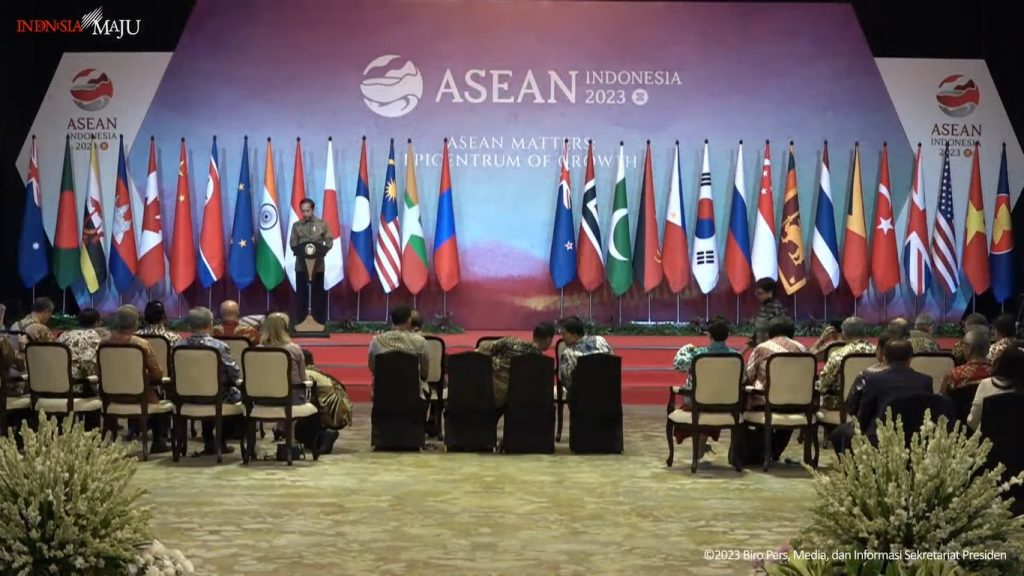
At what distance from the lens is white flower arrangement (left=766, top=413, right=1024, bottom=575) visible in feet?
12.3

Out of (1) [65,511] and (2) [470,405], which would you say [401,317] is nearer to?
(2) [470,405]

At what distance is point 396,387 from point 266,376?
3.54ft

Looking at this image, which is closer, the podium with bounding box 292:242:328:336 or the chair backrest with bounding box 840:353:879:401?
the chair backrest with bounding box 840:353:879:401

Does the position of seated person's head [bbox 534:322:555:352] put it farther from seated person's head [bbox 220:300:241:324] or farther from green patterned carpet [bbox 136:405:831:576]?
seated person's head [bbox 220:300:241:324]

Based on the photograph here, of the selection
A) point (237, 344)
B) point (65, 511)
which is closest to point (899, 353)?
point (65, 511)

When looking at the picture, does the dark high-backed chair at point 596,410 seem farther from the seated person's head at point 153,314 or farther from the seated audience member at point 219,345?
the seated person's head at point 153,314

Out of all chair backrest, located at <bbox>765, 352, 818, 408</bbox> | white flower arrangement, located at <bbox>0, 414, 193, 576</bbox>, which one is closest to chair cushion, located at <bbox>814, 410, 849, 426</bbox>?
chair backrest, located at <bbox>765, 352, 818, 408</bbox>

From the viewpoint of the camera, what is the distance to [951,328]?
1441 centimetres

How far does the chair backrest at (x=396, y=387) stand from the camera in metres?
9.06

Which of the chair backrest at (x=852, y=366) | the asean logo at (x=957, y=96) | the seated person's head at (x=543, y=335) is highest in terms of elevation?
the asean logo at (x=957, y=96)

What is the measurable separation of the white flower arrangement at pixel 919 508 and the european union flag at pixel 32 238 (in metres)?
12.7

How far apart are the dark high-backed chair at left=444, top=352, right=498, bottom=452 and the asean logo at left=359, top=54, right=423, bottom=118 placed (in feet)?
21.8

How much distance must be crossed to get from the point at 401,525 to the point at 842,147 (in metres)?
10.2

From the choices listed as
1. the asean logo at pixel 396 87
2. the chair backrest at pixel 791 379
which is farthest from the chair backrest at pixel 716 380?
the asean logo at pixel 396 87
